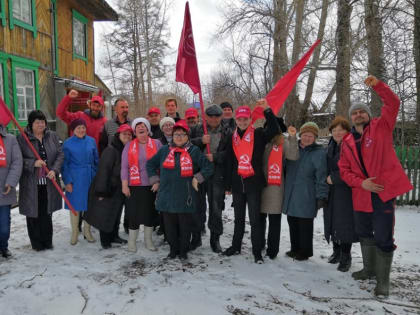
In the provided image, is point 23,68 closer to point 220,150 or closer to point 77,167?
point 77,167

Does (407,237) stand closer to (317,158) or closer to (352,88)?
(317,158)

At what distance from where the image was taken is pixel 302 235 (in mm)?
4254

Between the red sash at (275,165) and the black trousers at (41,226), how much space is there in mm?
3014

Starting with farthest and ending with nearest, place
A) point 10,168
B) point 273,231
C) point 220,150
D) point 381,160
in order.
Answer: point 220,150 → point 273,231 → point 10,168 → point 381,160

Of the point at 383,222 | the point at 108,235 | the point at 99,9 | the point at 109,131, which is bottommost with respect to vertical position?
the point at 108,235

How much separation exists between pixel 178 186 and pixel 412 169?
642cm

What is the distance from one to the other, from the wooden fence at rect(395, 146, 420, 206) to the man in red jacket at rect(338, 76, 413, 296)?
499cm

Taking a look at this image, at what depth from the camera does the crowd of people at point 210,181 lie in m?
3.89

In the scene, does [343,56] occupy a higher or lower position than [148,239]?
higher

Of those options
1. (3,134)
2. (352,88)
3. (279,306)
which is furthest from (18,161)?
(352,88)

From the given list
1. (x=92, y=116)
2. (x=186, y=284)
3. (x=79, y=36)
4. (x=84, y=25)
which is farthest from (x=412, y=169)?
(x=84, y=25)

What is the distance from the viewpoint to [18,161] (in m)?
4.18

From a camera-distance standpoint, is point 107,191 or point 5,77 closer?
point 107,191

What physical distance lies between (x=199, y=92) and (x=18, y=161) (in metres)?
2.49
